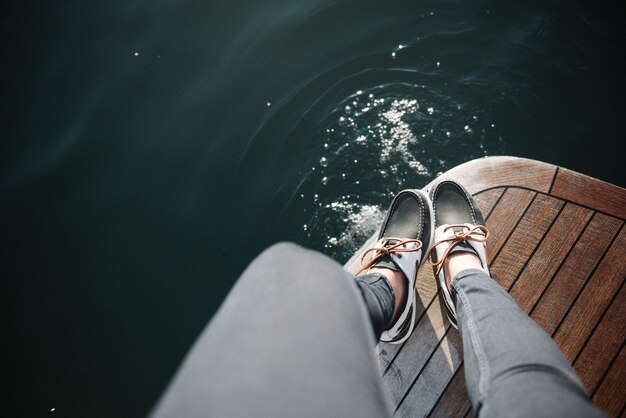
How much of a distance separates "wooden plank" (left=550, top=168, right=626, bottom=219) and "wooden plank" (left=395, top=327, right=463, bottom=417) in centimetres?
87

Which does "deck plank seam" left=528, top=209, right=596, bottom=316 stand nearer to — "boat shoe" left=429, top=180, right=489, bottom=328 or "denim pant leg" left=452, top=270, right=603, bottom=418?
"boat shoe" left=429, top=180, right=489, bottom=328

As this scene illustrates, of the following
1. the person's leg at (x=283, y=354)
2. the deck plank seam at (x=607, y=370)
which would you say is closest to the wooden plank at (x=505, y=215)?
the deck plank seam at (x=607, y=370)

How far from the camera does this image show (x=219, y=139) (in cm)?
273

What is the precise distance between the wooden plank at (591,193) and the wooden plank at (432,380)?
87 centimetres

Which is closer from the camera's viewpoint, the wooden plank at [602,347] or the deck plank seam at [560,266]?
the wooden plank at [602,347]

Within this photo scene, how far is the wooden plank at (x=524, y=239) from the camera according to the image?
5.67ft

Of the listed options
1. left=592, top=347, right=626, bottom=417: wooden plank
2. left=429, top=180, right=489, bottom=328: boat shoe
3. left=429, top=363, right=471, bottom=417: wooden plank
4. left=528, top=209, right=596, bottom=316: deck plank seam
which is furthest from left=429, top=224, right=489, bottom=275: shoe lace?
left=592, top=347, right=626, bottom=417: wooden plank

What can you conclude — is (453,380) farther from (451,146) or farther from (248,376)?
(451,146)

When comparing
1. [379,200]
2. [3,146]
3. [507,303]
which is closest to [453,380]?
[507,303]

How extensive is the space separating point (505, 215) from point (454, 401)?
0.89 m

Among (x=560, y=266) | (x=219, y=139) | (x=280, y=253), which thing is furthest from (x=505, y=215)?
(x=219, y=139)

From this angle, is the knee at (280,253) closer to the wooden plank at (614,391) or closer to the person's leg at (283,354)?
the person's leg at (283,354)

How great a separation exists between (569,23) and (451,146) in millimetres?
1224

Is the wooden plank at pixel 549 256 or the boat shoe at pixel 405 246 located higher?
the wooden plank at pixel 549 256
